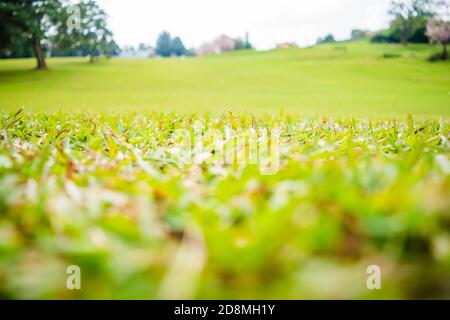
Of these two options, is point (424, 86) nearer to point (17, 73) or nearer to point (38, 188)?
point (38, 188)

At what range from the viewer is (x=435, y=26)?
3541cm

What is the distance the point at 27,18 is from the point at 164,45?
193ft

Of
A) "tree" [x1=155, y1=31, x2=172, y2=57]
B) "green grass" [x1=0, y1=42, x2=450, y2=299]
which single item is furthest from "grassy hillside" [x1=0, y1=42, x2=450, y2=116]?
"tree" [x1=155, y1=31, x2=172, y2=57]

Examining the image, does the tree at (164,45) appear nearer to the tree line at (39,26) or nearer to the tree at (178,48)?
the tree at (178,48)

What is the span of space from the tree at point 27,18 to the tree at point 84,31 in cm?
175

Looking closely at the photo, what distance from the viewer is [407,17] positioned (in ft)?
135

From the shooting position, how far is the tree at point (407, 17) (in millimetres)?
37013

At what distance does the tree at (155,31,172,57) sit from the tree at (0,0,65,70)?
5509 cm

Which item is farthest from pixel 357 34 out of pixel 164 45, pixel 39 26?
pixel 39 26

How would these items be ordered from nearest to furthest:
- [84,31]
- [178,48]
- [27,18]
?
1. [27,18]
2. [84,31]
3. [178,48]

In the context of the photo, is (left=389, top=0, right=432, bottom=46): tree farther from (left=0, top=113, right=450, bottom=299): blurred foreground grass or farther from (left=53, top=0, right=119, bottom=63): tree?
(left=0, top=113, right=450, bottom=299): blurred foreground grass

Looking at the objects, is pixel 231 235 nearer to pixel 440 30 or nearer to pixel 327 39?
pixel 440 30

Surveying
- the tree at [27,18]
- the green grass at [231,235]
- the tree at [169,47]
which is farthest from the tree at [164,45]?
the green grass at [231,235]

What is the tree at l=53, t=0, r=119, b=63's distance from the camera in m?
30.0
